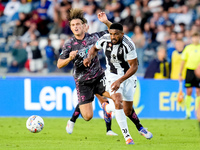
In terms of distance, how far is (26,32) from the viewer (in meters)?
19.1

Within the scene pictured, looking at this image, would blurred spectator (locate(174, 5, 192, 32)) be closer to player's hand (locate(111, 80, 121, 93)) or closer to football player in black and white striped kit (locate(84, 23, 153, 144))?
football player in black and white striped kit (locate(84, 23, 153, 144))

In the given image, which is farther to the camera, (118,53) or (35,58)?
(35,58)

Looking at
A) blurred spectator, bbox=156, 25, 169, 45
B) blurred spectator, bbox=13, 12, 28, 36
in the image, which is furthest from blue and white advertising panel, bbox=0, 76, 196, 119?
blurred spectator, bbox=13, 12, 28, 36

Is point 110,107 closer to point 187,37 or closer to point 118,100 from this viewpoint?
point 118,100

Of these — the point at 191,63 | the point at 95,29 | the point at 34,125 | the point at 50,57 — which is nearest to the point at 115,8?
the point at 95,29

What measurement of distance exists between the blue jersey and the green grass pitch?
1.27m

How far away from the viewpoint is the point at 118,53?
855 centimetres

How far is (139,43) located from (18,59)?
4.32 meters

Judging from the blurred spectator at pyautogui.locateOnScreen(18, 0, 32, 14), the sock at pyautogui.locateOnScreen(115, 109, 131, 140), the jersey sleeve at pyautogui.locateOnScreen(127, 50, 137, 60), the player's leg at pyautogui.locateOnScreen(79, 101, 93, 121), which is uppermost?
the blurred spectator at pyautogui.locateOnScreen(18, 0, 32, 14)

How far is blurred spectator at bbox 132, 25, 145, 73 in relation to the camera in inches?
640

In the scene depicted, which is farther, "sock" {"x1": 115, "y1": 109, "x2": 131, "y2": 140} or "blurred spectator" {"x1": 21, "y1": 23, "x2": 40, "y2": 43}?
"blurred spectator" {"x1": 21, "y1": 23, "x2": 40, "y2": 43}

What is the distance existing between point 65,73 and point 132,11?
162 inches

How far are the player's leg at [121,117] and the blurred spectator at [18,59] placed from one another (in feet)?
30.1

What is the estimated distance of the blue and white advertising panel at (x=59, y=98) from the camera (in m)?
14.3
